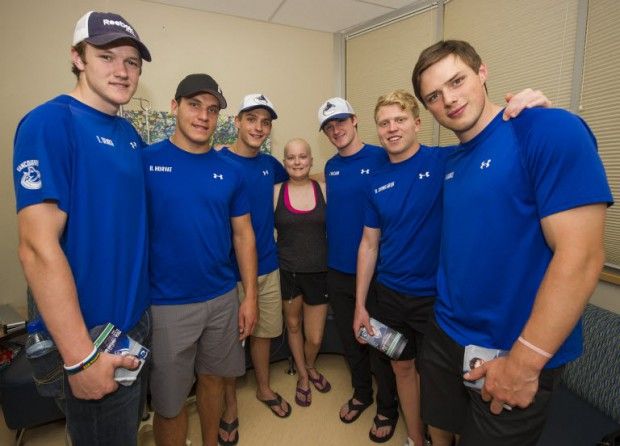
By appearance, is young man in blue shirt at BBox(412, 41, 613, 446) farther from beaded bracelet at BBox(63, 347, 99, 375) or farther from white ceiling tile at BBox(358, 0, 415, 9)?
white ceiling tile at BBox(358, 0, 415, 9)

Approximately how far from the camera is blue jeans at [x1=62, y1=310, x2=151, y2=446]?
100 centimetres

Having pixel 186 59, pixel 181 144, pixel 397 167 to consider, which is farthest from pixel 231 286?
pixel 186 59

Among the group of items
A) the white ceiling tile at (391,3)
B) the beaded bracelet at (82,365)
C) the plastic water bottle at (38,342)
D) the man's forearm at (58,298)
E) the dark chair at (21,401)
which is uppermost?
the white ceiling tile at (391,3)

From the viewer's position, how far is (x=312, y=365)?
2434mm

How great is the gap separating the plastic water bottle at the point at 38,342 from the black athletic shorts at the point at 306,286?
130 centimetres

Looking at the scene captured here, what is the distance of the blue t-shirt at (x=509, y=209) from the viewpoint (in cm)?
81

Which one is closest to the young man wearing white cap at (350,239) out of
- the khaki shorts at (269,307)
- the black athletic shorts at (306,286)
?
the black athletic shorts at (306,286)

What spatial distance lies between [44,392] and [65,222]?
0.54 meters

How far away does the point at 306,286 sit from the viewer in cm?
214

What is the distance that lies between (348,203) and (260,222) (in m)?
0.53

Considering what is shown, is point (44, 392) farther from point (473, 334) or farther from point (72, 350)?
point (473, 334)

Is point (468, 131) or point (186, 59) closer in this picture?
point (468, 131)

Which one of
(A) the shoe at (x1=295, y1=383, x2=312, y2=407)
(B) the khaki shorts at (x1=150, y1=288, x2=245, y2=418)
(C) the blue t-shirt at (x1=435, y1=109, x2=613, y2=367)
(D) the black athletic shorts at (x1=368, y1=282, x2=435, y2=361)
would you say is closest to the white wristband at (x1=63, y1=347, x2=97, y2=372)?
(B) the khaki shorts at (x1=150, y1=288, x2=245, y2=418)

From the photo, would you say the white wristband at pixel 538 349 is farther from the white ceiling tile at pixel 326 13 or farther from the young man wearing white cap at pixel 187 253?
the white ceiling tile at pixel 326 13
